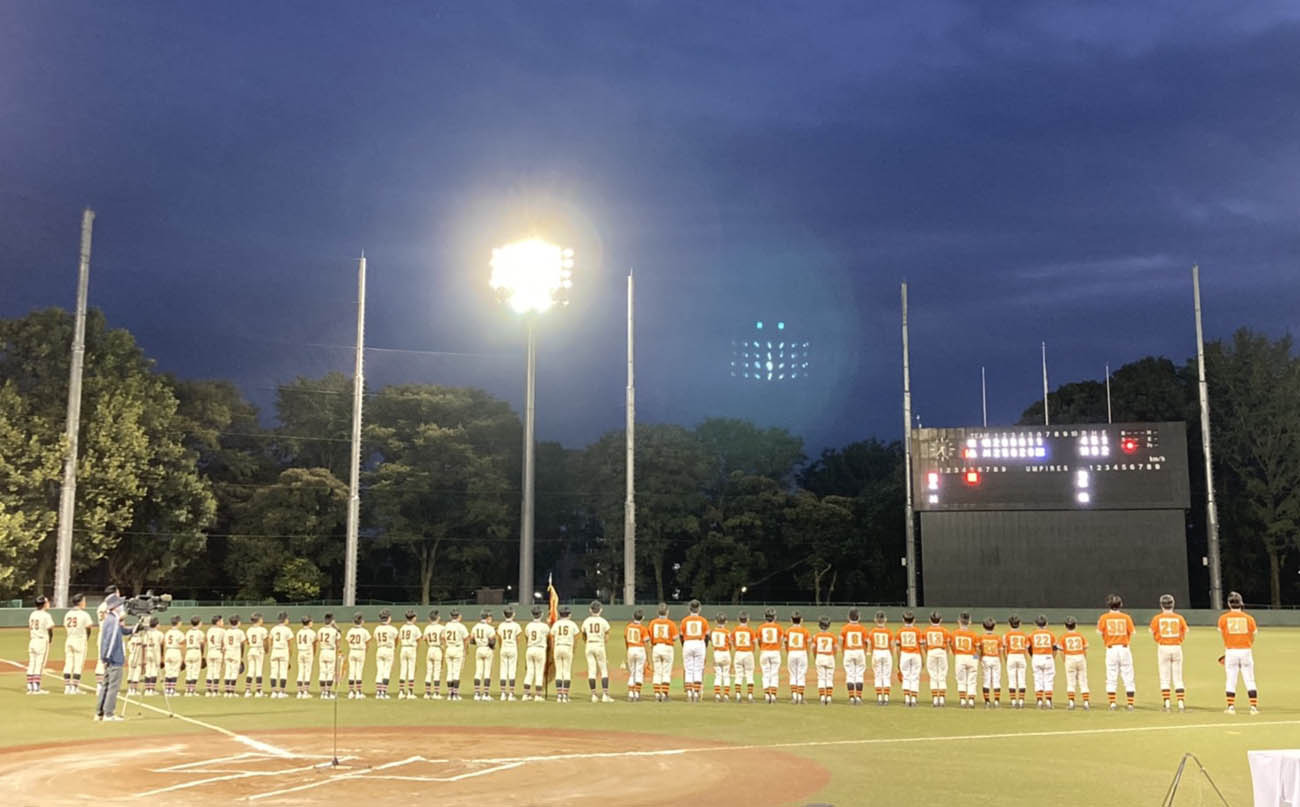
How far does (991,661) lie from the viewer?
20.3 meters

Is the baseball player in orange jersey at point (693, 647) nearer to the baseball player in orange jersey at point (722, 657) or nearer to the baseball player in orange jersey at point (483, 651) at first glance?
the baseball player in orange jersey at point (722, 657)

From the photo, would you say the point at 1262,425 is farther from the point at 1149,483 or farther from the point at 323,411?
the point at 323,411

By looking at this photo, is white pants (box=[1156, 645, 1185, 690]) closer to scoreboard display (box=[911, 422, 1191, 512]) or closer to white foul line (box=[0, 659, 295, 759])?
white foul line (box=[0, 659, 295, 759])

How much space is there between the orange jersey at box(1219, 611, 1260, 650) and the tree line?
46208mm

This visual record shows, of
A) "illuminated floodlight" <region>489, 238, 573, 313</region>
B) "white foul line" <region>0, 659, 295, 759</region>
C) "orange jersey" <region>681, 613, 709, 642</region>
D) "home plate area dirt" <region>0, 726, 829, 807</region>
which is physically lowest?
"white foul line" <region>0, 659, 295, 759</region>

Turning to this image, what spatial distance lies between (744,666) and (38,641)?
45.4 ft

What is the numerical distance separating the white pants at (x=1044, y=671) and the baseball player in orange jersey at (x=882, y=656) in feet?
8.42

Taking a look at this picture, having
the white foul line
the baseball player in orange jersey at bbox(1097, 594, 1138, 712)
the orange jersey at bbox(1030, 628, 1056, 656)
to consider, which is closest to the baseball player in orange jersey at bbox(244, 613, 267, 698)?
the white foul line

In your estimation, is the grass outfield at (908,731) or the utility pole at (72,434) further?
the utility pole at (72,434)

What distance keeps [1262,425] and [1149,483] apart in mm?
25093

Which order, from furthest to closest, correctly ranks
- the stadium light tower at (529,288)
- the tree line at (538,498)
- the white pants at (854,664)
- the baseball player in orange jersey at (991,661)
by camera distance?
the tree line at (538,498)
the stadium light tower at (529,288)
the white pants at (854,664)
the baseball player in orange jersey at (991,661)

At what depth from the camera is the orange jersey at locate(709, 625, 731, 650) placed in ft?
68.9

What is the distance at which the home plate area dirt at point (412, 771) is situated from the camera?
11.6m

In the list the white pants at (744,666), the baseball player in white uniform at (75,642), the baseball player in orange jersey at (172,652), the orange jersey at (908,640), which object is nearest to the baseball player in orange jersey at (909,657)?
the orange jersey at (908,640)
